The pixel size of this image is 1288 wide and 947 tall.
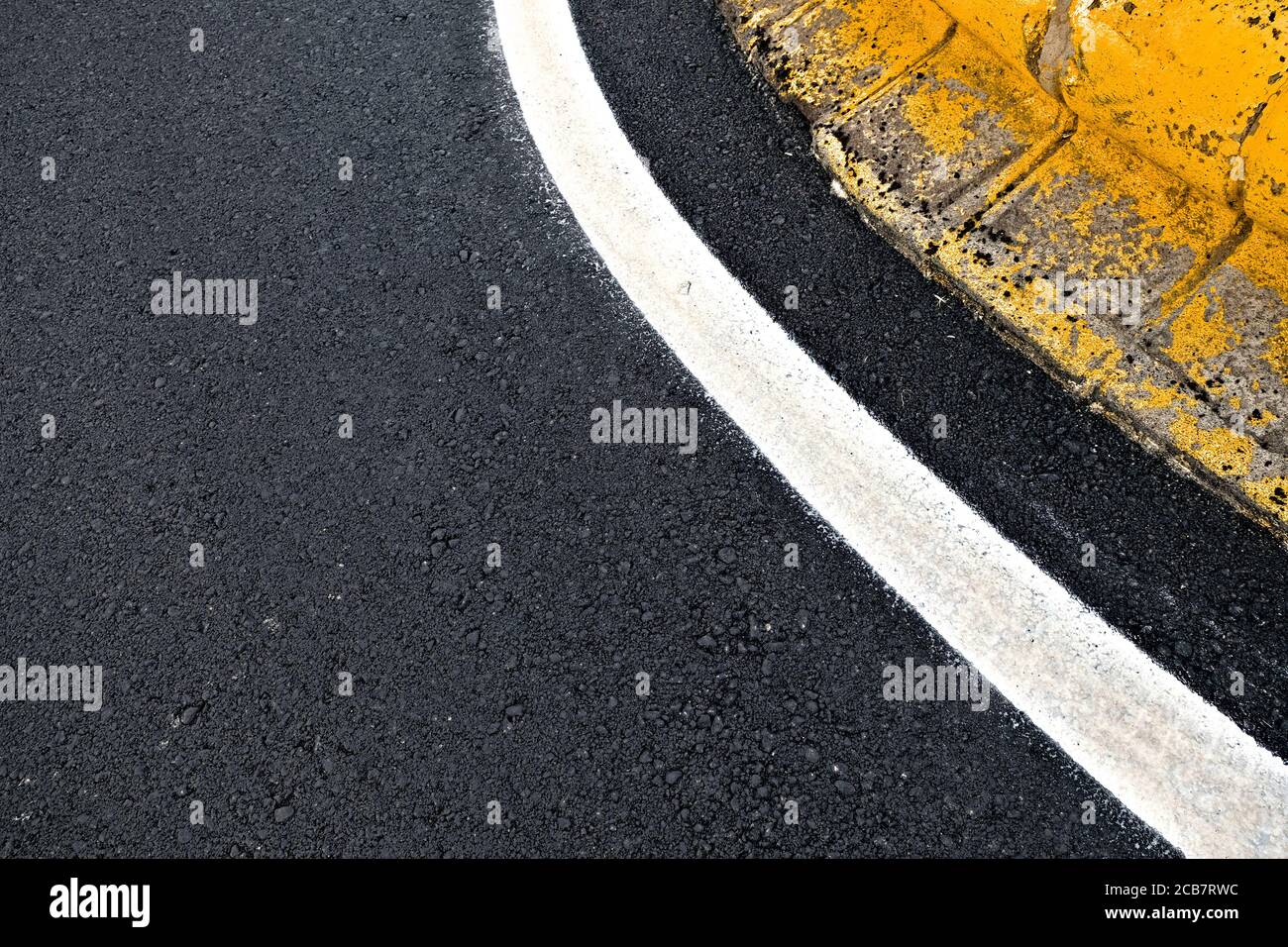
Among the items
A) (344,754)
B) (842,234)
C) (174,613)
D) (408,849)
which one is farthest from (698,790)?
(842,234)

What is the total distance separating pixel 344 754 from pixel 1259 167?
249 cm

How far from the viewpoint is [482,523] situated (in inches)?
96.3

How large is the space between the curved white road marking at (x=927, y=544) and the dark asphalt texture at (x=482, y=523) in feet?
0.19

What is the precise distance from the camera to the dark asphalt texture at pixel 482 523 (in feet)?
6.79

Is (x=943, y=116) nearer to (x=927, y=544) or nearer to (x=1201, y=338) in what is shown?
(x=1201, y=338)

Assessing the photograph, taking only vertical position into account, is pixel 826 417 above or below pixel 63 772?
above

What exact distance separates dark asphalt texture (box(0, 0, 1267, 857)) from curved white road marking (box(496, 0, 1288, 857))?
0.06 meters

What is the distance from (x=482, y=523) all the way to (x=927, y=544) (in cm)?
111

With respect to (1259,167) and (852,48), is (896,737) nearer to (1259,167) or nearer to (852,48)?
(1259,167)

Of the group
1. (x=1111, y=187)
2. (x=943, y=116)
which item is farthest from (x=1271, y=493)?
(x=943, y=116)

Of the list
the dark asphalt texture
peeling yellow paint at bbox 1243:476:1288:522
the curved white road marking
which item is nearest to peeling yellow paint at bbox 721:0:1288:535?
peeling yellow paint at bbox 1243:476:1288:522

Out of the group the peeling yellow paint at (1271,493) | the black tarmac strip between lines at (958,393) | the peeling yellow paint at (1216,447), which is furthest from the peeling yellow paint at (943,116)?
the peeling yellow paint at (1271,493)

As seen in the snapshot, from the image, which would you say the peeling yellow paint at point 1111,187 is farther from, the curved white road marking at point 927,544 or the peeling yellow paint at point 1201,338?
the curved white road marking at point 927,544

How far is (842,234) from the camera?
282 cm
